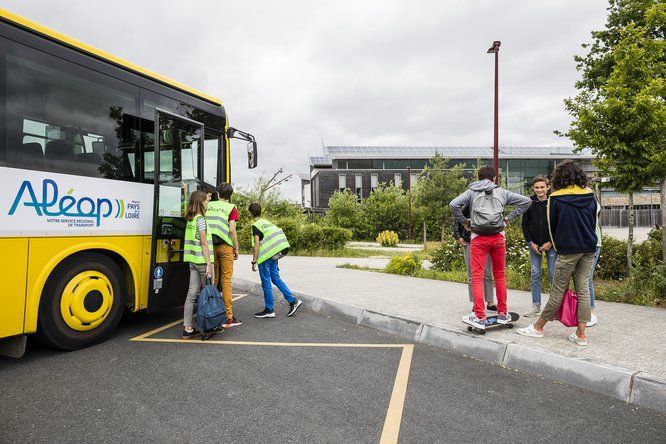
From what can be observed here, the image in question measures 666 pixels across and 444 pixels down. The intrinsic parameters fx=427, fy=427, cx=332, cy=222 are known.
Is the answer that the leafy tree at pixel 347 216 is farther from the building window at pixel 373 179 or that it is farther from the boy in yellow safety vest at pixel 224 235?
the boy in yellow safety vest at pixel 224 235

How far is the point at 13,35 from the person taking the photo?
13.6 ft

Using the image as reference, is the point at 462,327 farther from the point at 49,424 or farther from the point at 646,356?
the point at 49,424

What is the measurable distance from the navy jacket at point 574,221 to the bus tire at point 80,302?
5090mm

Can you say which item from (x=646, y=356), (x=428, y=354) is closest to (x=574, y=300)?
(x=646, y=356)

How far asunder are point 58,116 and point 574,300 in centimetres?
580

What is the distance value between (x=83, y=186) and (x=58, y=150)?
1.45 ft

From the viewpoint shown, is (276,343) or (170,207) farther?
(170,207)

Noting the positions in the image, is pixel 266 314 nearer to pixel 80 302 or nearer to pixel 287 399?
pixel 80 302

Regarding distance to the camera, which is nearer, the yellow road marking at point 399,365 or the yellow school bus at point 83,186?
the yellow road marking at point 399,365

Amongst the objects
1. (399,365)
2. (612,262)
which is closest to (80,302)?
(399,365)

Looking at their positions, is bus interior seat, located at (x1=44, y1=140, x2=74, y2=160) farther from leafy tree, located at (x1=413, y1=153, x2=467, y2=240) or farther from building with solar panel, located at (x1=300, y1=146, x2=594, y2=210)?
building with solar panel, located at (x1=300, y1=146, x2=594, y2=210)

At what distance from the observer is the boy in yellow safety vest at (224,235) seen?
18.5ft

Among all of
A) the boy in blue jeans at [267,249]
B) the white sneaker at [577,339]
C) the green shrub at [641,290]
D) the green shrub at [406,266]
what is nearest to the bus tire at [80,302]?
the boy in blue jeans at [267,249]

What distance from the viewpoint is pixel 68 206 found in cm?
454
